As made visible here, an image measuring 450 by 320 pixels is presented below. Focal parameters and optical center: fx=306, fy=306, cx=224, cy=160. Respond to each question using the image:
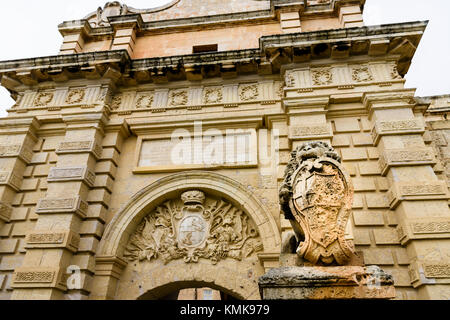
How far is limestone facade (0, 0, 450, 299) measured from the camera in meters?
6.42

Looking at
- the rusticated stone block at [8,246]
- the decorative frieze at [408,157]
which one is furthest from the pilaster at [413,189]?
the rusticated stone block at [8,246]

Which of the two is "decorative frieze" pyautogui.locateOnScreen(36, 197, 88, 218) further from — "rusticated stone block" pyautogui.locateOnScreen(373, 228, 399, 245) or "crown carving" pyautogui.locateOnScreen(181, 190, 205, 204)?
"rusticated stone block" pyautogui.locateOnScreen(373, 228, 399, 245)

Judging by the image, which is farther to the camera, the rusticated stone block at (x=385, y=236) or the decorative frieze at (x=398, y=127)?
the decorative frieze at (x=398, y=127)

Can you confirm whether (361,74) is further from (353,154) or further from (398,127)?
(353,154)

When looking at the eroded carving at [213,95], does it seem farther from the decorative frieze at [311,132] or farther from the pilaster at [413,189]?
the pilaster at [413,189]

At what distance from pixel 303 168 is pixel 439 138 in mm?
7372

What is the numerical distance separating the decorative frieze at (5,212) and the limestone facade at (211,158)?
0.07 metres

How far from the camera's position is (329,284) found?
2758 millimetres

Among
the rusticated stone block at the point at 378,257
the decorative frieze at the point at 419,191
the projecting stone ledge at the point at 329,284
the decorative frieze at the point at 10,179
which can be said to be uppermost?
the decorative frieze at the point at 10,179

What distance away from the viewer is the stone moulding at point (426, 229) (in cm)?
568

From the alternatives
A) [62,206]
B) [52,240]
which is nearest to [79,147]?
[62,206]

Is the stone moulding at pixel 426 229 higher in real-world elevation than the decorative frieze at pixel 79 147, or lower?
lower

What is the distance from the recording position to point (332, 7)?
393 inches
